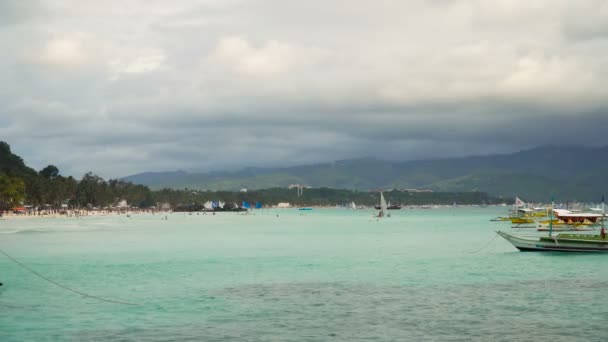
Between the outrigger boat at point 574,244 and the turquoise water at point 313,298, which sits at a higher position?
the outrigger boat at point 574,244

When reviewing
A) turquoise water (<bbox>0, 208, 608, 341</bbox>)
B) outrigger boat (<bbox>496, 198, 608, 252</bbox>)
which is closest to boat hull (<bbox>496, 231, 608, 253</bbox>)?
outrigger boat (<bbox>496, 198, 608, 252</bbox>)

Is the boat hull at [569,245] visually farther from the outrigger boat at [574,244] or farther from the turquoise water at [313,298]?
the turquoise water at [313,298]

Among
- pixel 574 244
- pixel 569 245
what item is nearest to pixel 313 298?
pixel 569 245

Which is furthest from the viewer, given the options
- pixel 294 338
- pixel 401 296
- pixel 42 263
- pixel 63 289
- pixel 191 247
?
pixel 191 247

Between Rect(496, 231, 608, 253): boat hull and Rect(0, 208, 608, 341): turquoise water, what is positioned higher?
Rect(496, 231, 608, 253): boat hull

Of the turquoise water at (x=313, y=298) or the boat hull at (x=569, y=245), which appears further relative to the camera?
the boat hull at (x=569, y=245)

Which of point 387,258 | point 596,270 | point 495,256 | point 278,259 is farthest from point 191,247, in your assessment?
point 596,270

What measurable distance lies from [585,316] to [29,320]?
3273 centimetres

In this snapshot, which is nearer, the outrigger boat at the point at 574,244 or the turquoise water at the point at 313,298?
the turquoise water at the point at 313,298

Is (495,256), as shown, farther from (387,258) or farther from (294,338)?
(294,338)

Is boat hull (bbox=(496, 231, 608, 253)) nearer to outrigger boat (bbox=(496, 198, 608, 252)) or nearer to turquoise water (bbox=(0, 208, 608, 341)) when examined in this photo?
outrigger boat (bbox=(496, 198, 608, 252))

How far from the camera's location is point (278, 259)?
275 ft

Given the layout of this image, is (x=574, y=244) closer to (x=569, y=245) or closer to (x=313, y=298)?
(x=569, y=245)

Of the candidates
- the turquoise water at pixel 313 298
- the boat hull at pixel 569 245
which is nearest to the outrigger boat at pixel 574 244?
the boat hull at pixel 569 245
